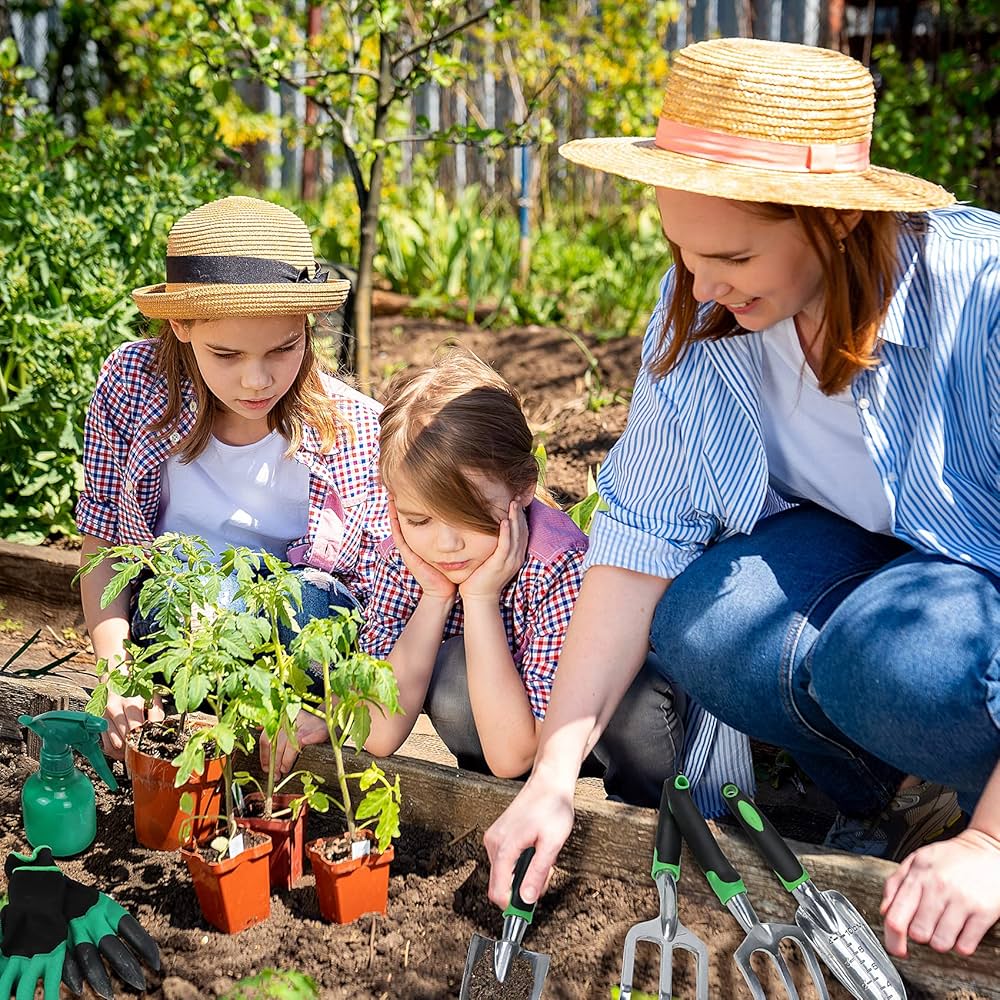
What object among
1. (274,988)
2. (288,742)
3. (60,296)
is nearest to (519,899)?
(274,988)

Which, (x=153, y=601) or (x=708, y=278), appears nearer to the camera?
(x=708, y=278)

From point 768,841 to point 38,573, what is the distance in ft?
6.17

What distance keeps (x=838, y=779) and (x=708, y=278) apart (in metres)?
0.79

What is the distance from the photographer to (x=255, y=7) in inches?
131

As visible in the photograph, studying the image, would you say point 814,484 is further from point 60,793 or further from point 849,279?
point 60,793

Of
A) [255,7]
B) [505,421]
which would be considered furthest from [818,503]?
[255,7]

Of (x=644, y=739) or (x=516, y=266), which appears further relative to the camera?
(x=516, y=266)

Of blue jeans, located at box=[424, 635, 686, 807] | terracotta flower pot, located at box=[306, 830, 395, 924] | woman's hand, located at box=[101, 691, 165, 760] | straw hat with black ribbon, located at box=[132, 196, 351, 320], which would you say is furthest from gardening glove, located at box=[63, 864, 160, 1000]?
straw hat with black ribbon, located at box=[132, 196, 351, 320]

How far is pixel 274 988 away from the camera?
1506 mm

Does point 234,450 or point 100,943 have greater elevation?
point 234,450

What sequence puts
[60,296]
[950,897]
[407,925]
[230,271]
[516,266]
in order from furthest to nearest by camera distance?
[516,266], [60,296], [230,271], [407,925], [950,897]

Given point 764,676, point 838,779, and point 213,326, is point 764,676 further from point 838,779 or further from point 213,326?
point 213,326

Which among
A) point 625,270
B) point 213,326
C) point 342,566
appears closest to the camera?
point 213,326

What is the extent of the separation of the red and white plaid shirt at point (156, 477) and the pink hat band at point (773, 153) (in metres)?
0.96
